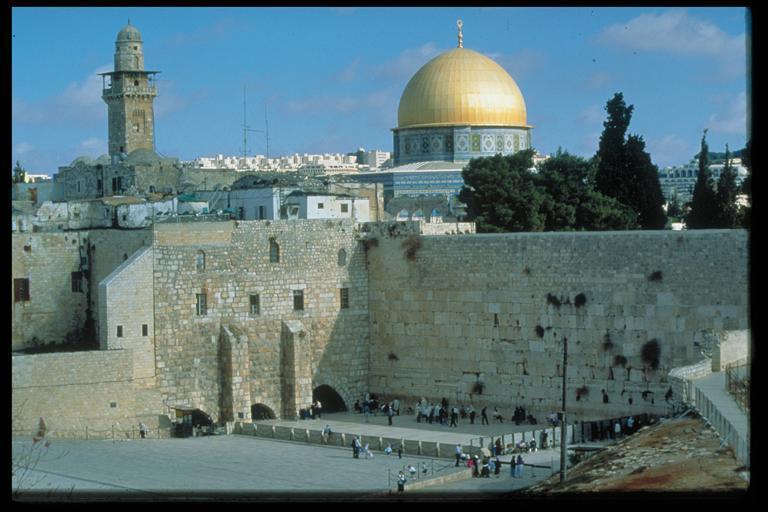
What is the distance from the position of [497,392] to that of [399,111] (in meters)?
27.3

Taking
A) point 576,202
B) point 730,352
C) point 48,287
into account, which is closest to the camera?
point 730,352

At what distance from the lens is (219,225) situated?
2922 centimetres

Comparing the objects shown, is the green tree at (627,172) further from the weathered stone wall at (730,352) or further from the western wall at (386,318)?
the weathered stone wall at (730,352)

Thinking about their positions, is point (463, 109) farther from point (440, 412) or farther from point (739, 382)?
point (739, 382)

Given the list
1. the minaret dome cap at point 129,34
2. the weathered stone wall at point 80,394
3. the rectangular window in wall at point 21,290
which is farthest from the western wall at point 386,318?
the minaret dome cap at point 129,34

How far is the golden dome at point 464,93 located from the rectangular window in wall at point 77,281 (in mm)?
24690

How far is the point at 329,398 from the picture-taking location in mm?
31484

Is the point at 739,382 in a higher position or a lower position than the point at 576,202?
lower

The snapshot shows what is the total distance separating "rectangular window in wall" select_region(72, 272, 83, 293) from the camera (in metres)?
30.7

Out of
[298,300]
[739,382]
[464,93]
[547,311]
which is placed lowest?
[739,382]

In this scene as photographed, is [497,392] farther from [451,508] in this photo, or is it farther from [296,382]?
Answer: [451,508]

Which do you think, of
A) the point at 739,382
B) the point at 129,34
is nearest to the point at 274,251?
the point at 739,382

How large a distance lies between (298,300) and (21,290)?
5.66 metres

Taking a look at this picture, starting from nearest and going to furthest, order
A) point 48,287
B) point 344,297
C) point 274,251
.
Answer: point 274,251 < point 48,287 < point 344,297
